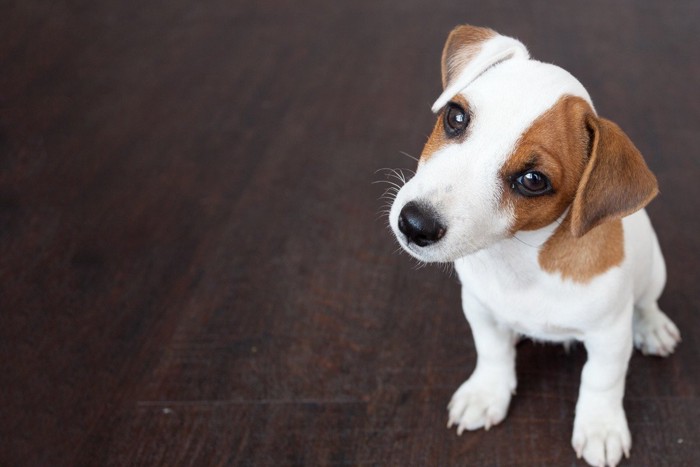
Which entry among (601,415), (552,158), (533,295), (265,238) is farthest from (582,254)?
(265,238)

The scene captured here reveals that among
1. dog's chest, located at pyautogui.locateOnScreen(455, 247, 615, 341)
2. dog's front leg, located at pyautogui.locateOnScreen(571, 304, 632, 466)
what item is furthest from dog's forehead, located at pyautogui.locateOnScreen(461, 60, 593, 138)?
dog's front leg, located at pyautogui.locateOnScreen(571, 304, 632, 466)

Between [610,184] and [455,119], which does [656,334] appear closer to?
[610,184]

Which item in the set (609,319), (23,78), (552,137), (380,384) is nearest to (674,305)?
(609,319)

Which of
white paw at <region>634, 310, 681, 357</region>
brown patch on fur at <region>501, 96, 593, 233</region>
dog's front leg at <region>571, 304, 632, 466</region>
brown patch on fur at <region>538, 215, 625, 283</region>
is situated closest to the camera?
brown patch on fur at <region>501, 96, 593, 233</region>

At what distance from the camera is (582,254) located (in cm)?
136

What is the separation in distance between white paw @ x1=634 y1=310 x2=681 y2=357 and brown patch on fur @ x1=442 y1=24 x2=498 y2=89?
2.63ft

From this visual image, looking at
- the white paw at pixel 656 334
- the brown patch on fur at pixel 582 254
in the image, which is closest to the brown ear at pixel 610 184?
the brown patch on fur at pixel 582 254

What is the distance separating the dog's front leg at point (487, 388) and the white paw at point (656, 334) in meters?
0.35

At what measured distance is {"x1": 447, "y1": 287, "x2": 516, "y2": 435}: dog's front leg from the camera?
165 cm

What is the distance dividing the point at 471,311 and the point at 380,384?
35cm

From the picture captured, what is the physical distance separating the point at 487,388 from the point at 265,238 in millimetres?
850

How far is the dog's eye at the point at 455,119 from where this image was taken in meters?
1.26

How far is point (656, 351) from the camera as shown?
182cm

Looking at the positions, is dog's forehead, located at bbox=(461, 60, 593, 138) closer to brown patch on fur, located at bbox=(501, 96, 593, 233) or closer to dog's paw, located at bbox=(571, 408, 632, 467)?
brown patch on fur, located at bbox=(501, 96, 593, 233)
